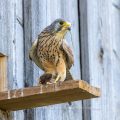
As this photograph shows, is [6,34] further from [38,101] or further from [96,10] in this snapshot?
[96,10]

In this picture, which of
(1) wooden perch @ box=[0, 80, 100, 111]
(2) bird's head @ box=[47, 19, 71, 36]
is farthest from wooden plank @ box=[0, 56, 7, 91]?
(2) bird's head @ box=[47, 19, 71, 36]

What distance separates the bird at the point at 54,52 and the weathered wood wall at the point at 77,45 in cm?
13

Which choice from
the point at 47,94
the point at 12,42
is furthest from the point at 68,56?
the point at 47,94

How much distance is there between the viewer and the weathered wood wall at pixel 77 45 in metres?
4.70

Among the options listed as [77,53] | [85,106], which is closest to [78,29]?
[77,53]

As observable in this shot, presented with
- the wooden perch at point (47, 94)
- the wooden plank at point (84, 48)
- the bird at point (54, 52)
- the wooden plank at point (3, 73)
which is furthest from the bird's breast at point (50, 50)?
the wooden plank at point (84, 48)

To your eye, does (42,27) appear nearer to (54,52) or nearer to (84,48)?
(54,52)

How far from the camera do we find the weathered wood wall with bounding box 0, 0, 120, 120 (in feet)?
15.4

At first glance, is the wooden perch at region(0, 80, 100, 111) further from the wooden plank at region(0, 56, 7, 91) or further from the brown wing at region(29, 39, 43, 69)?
the brown wing at region(29, 39, 43, 69)

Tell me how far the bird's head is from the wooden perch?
499 millimetres

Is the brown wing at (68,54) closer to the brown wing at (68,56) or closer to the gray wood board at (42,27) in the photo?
the brown wing at (68,56)

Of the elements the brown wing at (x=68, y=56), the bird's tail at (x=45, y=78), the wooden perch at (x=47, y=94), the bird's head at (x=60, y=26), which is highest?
the bird's head at (x=60, y=26)

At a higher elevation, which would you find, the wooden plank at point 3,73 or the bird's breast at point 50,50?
the bird's breast at point 50,50

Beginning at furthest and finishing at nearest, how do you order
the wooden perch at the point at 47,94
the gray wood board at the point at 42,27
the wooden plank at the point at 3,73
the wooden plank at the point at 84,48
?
the wooden plank at the point at 84,48 → the gray wood board at the point at 42,27 → the wooden plank at the point at 3,73 → the wooden perch at the point at 47,94
